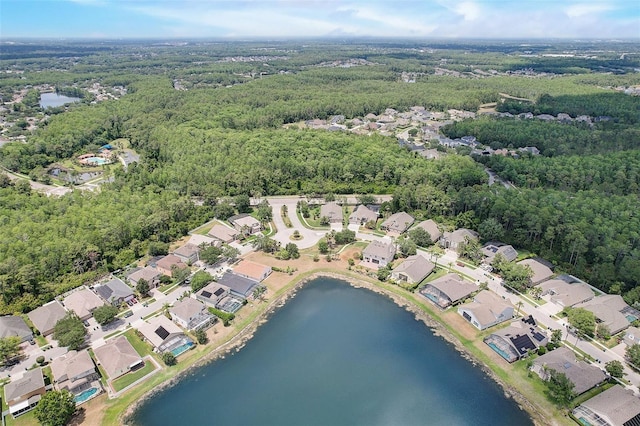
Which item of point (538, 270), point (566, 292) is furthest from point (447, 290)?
point (566, 292)

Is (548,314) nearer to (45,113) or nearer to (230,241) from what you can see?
(230,241)

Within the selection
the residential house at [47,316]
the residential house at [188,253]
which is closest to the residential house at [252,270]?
the residential house at [188,253]

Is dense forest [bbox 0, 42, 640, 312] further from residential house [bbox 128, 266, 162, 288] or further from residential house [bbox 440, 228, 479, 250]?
residential house [bbox 128, 266, 162, 288]

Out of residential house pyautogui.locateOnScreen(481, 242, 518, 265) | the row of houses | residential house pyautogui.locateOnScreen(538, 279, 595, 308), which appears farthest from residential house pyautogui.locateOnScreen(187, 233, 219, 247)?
residential house pyautogui.locateOnScreen(538, 279, 595, 308)

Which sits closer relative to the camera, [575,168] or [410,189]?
[410,189]

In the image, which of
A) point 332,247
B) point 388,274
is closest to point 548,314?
point 388,274

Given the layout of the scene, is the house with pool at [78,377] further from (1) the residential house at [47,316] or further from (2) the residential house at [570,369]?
(2) the residential house at [570,369]

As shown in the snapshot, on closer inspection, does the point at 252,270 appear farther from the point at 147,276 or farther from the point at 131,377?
the point at 131,377
